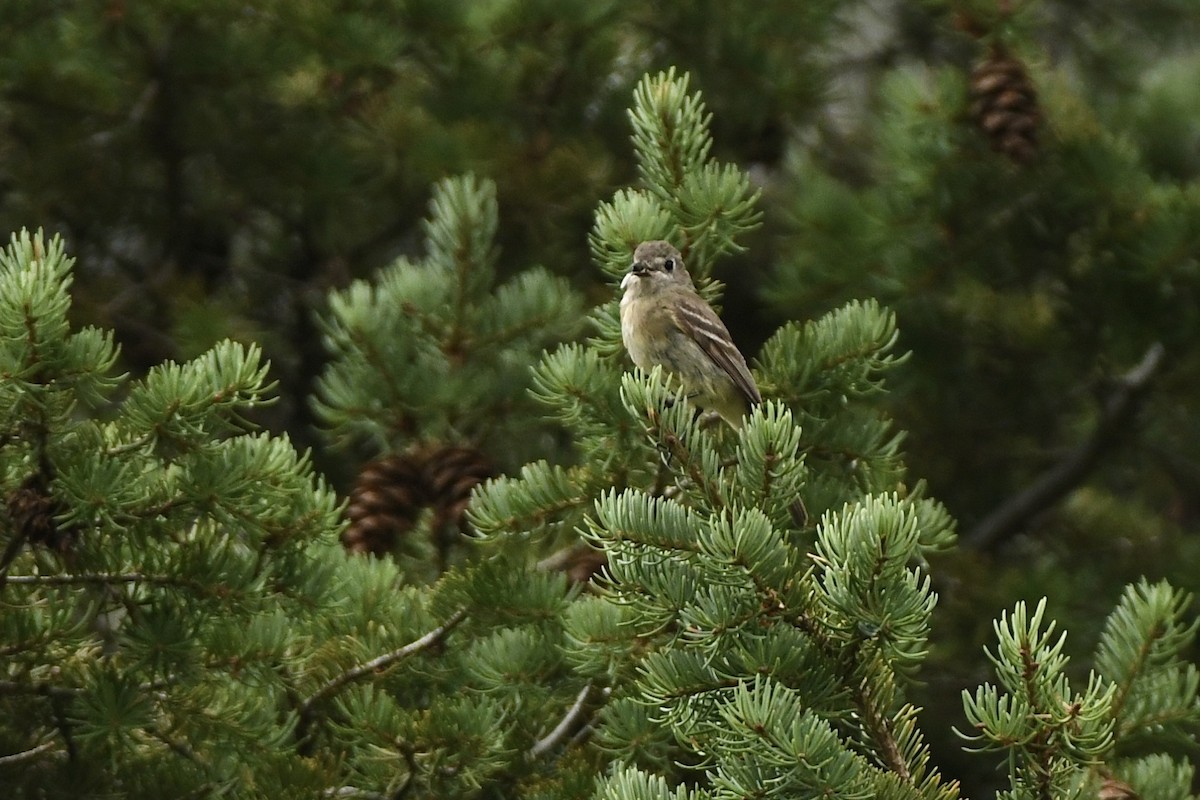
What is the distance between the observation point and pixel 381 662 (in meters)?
3.23

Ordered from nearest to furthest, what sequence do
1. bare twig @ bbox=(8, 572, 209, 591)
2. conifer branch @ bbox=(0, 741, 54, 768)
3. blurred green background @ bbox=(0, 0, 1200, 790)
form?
bare twig @ bbox=(8, 572, 209, 591) < conifer branch @ bbox=(0, 741, 54, 768) < blurred green background @ bbox=(0, 0, 1200, 790)

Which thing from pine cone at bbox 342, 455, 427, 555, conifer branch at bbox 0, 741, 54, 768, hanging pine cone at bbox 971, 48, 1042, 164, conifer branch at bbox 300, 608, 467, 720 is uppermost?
conifer branch at bbox 0, 741, 54, 768

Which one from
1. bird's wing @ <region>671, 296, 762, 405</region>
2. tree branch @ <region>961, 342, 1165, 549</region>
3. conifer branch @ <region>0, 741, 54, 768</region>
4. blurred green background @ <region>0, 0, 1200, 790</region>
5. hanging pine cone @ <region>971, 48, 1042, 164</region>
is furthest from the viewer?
tree branch @ <region>961, 342, 1165, 549</region>

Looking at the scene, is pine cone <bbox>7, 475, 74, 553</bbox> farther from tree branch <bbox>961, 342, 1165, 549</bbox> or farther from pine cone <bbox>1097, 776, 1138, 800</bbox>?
tree branch <bbox>961, 342, 1165, 549</bbox>

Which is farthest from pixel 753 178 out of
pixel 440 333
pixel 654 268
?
pixel 654 268

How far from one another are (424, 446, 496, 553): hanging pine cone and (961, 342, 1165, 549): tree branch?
9.18 feet

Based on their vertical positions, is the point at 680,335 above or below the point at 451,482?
below

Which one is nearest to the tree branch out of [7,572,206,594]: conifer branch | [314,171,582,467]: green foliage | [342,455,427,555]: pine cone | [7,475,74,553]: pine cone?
[314,171,582,467]: green foliage

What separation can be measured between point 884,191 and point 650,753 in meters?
2.95

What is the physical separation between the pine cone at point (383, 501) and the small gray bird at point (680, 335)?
2.12 ft

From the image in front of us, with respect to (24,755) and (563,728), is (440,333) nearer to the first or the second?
(563,728)

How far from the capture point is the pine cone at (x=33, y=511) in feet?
9.19

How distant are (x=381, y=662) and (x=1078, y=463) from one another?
3.70 m

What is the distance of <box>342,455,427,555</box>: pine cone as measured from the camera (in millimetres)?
3988
